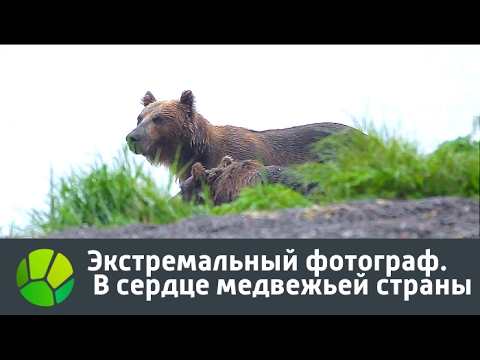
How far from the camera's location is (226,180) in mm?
11766

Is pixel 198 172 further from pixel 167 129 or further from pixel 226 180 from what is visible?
pixel 167 129

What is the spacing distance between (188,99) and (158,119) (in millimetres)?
612

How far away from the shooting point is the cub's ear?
14.3m

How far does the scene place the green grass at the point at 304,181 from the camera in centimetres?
917

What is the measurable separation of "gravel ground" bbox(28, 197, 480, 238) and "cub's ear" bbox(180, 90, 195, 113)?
5820 mm

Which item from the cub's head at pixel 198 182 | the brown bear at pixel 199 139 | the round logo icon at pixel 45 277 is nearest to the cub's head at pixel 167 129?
the brown bear at pixel 199 139

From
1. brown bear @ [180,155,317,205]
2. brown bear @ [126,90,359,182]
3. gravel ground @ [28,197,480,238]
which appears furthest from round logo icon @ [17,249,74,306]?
brown bear @ [126,90,359,182]

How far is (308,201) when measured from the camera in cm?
924

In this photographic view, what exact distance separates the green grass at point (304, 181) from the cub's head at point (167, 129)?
12.0 feet

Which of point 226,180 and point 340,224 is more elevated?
point 226,180

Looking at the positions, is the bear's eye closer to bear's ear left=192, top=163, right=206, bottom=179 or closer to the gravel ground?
bear's ear left=192, top=163, right=206, bottom=179

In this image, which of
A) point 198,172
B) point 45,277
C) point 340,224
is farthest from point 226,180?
point 45,277

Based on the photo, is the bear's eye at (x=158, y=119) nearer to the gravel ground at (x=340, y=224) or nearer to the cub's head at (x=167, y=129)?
the cub's head at (x=167, y=129)

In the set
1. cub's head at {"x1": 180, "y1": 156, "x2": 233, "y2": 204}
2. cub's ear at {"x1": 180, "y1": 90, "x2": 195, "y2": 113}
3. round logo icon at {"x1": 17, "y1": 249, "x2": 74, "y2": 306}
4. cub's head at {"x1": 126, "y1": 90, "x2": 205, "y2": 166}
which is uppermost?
cub's ear at {"x1": 180, "y1": 90, "x2": 195, "y2": 113}
